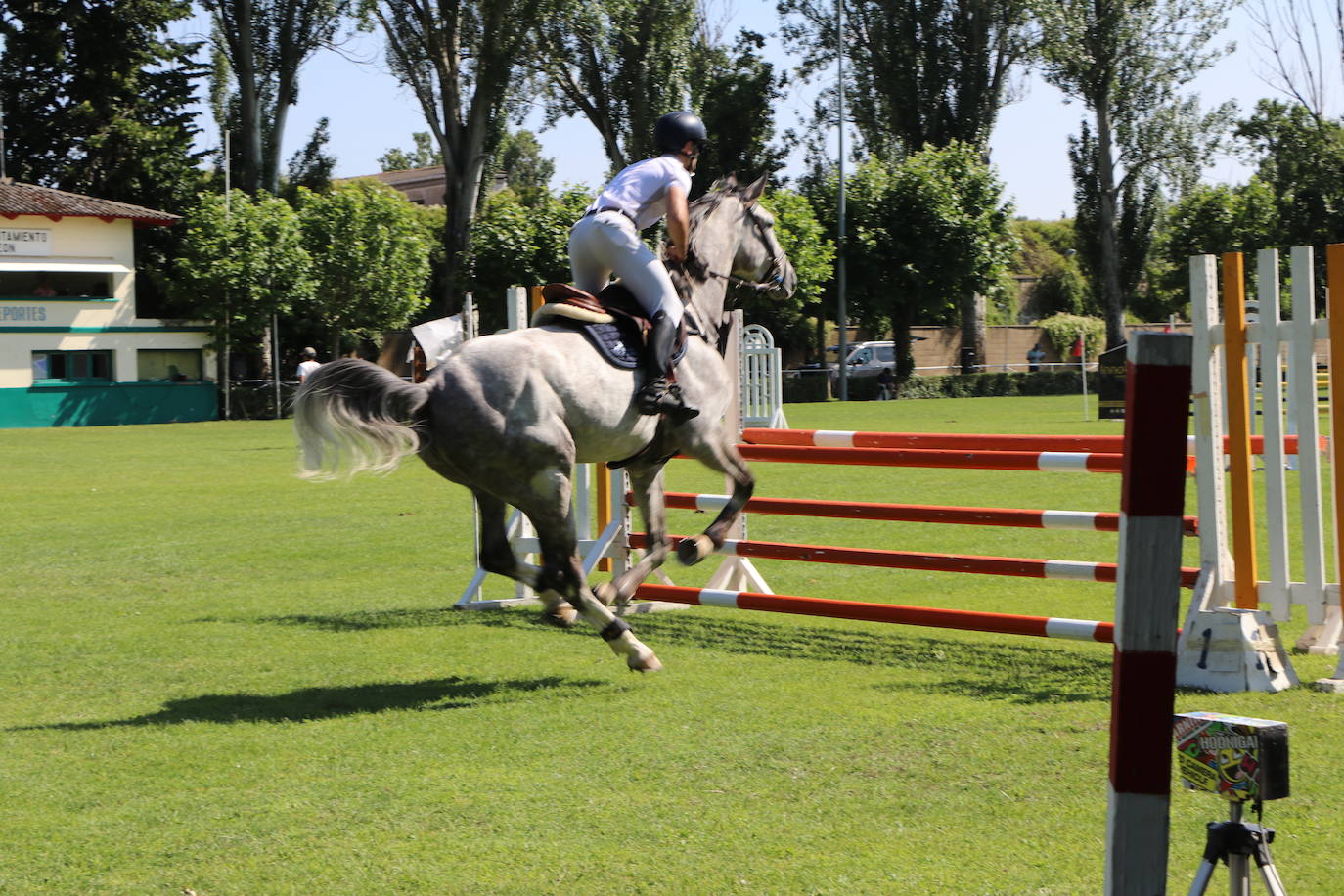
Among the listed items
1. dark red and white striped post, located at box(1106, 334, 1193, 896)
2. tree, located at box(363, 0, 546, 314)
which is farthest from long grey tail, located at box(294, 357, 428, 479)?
tree, located at box(363, 0, 546, 314)

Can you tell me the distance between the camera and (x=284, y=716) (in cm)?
628

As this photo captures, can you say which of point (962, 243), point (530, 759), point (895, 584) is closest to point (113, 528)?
point (895, 584)

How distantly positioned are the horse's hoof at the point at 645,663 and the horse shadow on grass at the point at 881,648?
2.61 feet

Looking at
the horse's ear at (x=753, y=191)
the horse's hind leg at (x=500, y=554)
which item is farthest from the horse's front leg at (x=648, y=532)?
the horse's ear at (x=753, y=191)

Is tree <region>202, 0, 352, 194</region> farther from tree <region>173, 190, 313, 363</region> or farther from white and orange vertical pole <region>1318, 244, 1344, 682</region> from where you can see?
white and orange vertical pole <region>1318, 244, 1344, 682</region>

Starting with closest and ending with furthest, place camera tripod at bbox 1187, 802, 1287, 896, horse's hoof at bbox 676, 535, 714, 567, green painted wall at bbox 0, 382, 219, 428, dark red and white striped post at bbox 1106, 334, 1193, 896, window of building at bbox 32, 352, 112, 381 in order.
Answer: dark red and white striped post at bbox 1106, 334, 1193, 896
camera tripod at bbox 1187, 802, 1287, 896
horse's hoof at bbox 676, 535, 714, 567
green painted wall at bbox 0, 382, 219, 428
window of building at bbox 32, 352, 112, 381

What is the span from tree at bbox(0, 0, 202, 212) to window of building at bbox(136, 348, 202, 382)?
614cm

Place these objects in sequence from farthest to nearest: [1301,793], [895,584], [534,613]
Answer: [895,584]
[534,613]
[1301,793]

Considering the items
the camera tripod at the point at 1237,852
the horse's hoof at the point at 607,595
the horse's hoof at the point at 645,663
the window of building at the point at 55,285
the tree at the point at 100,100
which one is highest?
the tree at the point at 100,100

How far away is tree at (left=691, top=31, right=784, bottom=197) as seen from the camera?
171 feet

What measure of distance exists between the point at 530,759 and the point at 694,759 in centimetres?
65

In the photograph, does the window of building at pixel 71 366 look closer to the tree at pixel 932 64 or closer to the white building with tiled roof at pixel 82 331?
the white building with tiled roof at pixel 82 331

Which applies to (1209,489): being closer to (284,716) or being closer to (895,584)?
(895,584)

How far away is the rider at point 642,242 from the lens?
6.82m
